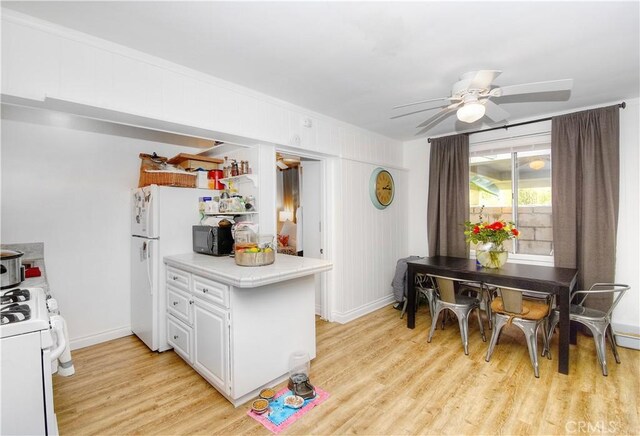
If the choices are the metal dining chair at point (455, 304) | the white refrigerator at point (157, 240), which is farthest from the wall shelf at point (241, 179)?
the metal dining chair at point (455, 304)

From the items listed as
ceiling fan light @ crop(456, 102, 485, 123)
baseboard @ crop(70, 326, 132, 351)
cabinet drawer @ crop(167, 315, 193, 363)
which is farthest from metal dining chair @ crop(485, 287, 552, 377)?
baseboard @ crop(70, 326, 132, 351)

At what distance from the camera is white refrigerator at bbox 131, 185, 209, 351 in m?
2.74

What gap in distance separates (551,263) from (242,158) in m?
3.72

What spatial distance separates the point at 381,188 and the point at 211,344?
9.54 feet

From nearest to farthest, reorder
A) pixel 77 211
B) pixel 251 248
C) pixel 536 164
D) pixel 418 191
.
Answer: pixel 251 248
pixel 77 211
pixel 536 164
pixel 418 191

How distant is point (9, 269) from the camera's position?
1.89 m

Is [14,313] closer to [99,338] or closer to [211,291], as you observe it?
[211,291]

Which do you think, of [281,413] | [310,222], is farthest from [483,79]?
[281,413]

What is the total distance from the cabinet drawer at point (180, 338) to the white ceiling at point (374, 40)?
6.93ft

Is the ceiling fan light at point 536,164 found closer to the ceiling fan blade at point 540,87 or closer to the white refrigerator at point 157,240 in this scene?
the ceiling fan blade at point 540,87

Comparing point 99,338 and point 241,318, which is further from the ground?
point 241,318

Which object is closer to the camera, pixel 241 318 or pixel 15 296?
pixel 15 296

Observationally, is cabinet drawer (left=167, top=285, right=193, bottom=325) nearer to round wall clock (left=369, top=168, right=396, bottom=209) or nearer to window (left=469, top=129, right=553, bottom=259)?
round wall clock (left=369, top=168, right=396, bottom=209)

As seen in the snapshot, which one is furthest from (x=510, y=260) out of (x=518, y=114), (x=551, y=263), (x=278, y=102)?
(x=278, y=102)
